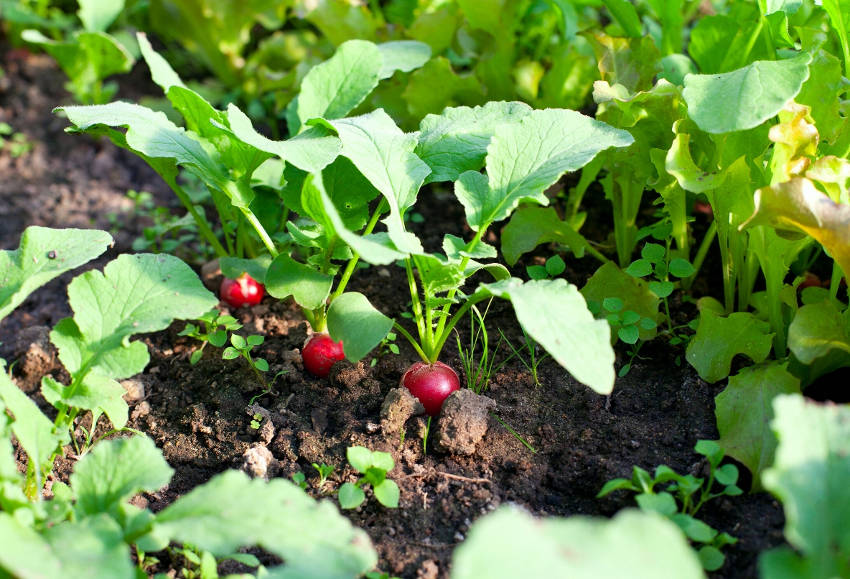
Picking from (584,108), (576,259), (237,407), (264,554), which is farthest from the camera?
(584,108)

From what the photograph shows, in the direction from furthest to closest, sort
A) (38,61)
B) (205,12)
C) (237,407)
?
(38,61) < (205,12) < (237,407)

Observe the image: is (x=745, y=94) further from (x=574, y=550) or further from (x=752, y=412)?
(x=574, y=550)

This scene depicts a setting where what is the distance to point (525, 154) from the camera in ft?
6.05

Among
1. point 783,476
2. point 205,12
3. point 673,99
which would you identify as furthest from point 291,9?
point 783,476

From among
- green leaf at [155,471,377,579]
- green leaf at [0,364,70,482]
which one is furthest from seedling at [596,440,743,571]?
green leaf at [0,364,70,482]

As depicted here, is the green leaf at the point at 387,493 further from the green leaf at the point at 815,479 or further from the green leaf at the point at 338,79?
the green leaf at the point at 338,79

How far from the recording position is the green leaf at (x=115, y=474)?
1.45 meters

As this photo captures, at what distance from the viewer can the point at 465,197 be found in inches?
73.0

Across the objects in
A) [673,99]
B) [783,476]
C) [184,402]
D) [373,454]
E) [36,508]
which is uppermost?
[673,99]

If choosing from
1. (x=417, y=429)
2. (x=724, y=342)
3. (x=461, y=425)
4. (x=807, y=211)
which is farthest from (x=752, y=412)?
(x=417, y=429)

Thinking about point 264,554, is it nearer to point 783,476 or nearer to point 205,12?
point 783,476

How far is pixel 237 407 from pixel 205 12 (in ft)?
6.23

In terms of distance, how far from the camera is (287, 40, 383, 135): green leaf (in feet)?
7.13

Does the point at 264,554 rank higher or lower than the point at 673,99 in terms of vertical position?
lower
